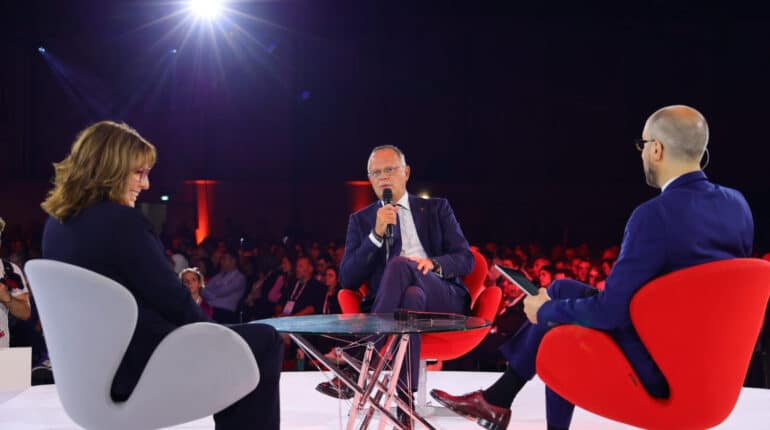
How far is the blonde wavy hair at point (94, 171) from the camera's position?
193cm

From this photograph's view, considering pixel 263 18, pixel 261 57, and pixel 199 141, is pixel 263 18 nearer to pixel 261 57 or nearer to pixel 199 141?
pixel 261 57

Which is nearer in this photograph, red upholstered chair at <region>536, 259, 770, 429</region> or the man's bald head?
red upholstered chair at <region>536, 259, 770, 429</region>

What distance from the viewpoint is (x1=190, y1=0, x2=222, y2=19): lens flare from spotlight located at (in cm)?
983

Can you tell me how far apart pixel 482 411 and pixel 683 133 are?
1064mm

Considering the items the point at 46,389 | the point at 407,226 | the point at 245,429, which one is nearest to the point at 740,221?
the point at 245,429

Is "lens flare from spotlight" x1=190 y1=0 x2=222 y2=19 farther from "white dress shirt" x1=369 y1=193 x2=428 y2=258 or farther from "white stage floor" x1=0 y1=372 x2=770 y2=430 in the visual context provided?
"white dress shirt" x1=369 y1=193 x2=428 y2=258

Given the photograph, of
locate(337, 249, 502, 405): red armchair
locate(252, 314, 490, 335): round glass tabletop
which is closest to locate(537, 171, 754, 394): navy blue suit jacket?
locate(252, 314, 490, 335): round glass tabletop

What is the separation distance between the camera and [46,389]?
13.8 feet

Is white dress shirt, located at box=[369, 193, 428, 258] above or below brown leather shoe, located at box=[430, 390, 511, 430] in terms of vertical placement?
above

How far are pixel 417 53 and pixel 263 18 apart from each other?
6.87 ft

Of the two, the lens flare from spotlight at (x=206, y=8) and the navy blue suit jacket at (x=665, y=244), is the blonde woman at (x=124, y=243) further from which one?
the lens flare from spotlight at (x=206, y=8)

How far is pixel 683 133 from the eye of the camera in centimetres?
218

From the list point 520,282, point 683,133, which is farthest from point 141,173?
point 683,133

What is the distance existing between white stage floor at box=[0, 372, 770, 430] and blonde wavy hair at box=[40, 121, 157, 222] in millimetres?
1339
